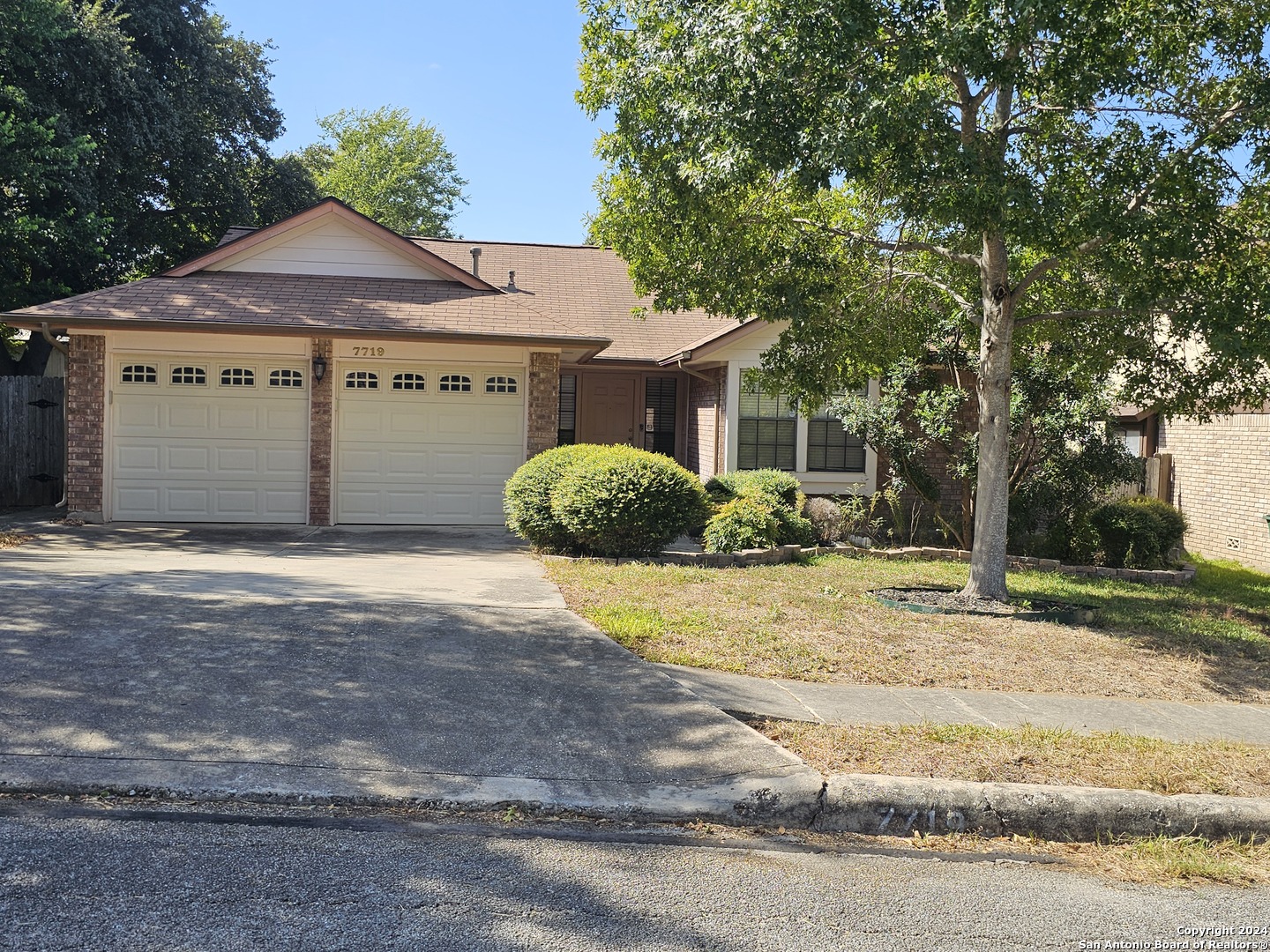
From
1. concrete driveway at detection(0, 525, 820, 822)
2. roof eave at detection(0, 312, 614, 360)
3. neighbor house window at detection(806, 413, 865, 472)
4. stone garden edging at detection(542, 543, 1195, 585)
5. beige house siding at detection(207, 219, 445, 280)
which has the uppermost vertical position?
beige house siding at detection(207, 219, 445, 280)

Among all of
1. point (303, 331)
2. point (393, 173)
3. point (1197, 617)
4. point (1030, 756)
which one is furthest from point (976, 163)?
point (393, 173)

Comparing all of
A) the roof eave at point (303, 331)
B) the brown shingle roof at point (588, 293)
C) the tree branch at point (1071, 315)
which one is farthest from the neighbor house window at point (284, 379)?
the tree branch at point (1071, 315)

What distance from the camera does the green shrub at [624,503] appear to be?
1148cm

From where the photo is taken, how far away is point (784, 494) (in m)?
14.5

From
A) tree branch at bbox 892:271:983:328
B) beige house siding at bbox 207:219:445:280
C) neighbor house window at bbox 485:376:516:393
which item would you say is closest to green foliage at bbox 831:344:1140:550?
tree branch at bbox 892:271:983:328

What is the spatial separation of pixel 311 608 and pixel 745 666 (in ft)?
10.7

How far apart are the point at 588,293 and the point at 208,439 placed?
8512 millimetres

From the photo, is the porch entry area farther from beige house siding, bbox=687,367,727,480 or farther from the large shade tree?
the large shade tree

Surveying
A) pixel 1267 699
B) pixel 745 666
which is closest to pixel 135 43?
pixel 745 666

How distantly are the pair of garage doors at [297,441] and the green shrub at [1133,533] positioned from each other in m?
7.74

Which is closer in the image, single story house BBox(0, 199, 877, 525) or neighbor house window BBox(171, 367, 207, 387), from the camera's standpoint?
single story house BBox(0, 199, 877, 525)

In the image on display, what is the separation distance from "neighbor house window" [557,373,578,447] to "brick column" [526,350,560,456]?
16.4ft

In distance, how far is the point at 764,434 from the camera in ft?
52.5

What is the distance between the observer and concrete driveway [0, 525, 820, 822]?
4.95 meters
